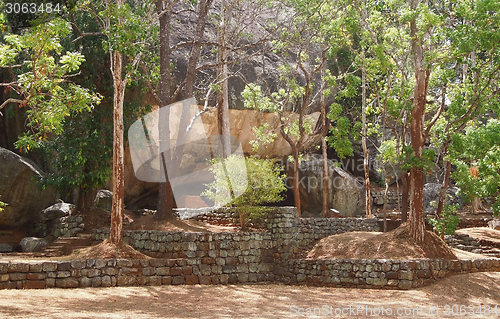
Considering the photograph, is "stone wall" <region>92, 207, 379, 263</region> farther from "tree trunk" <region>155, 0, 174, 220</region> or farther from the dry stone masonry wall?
"tree trunk" <region>155, 0, 174, 220</region>

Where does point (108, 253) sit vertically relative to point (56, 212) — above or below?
below

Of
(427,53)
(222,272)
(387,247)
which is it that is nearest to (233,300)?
(222,272)

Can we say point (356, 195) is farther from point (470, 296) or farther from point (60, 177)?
point (60, 177)

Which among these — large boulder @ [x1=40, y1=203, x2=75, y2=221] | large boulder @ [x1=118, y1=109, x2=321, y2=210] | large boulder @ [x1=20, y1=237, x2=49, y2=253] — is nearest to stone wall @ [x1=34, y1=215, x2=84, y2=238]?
large boulder @ [x1=40, y1=203, x2=75, y2=221]

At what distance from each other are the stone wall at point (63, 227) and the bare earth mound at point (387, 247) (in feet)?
26.4

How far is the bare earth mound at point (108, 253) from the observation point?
12273 millimetres

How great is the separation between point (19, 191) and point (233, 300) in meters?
10.5

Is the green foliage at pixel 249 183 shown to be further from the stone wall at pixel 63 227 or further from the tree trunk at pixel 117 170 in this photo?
the stone wall at pixel 63 227

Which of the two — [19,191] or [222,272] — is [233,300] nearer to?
[222,272]

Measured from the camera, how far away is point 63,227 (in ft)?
54.5

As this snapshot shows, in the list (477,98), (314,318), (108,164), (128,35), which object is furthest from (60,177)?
(477,98)

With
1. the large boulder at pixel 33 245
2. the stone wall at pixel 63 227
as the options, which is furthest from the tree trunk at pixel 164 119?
the large boulder at pixel 33 245

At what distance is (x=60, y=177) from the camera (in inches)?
645

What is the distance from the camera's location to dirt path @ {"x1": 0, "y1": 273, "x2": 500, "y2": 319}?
8.73m
